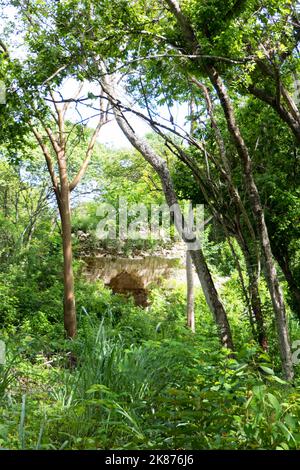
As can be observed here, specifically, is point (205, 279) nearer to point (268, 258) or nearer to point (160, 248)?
point (268, 258)

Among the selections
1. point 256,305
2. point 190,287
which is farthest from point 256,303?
point 190,287

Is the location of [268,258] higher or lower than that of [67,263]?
higher

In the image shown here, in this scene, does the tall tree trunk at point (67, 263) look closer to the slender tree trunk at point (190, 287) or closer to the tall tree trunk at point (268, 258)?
the slender tree trunk at point (190, 287)

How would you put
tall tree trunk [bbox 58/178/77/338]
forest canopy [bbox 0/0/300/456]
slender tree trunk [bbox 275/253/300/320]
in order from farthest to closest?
1. slender tree trunk [bbox 275/253/300/320]
2. tall tree trunk [bbox 58/178/77/338]
3. forest canopy [bbox 0/0/300/456]

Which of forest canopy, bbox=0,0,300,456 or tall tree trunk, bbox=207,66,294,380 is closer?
forest canopy, bbox=0,0,300,456

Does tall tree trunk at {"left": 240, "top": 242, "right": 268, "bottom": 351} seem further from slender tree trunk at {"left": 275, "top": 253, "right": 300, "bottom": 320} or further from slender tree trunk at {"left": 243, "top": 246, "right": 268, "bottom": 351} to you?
slender tree trunk at {"left": 275, "top": 253, "right": 300, "bottom": 320}

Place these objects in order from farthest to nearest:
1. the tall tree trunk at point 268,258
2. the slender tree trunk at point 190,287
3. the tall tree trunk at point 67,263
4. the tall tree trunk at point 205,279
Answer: the slender tree trunk at point 190,287 → the tall tree trunk at point 67,263 → the tall tree trunk at point 205,279 → the tall tree trunk at point 268,258

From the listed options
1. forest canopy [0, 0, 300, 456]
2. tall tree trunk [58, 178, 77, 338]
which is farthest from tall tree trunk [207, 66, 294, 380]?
tall tree trunk [58, 178, 77, 338]

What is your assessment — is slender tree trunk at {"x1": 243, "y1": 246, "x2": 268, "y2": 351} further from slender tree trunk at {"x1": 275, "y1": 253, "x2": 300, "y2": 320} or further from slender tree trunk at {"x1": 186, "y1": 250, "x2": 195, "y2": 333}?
slender tree trunk at {"x1": 186, "y1": 250, "x2": 195, "y2": 333}

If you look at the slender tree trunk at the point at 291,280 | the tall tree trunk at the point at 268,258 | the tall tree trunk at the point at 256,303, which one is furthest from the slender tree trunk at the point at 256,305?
the slender tree trunk at the point at 291,280

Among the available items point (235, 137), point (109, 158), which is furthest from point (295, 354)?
point (109, 158)

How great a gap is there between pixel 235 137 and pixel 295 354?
3.18 metres

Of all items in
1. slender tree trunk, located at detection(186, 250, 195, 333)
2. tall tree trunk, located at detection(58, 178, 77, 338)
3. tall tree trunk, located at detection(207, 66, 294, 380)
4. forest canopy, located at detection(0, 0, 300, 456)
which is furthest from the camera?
slender tree trunk, located at detection(186, 250, 195, 333)

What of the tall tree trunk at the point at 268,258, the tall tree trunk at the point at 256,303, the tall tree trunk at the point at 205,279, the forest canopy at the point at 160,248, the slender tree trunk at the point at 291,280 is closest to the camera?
the forest canopy at the point at 160,248
